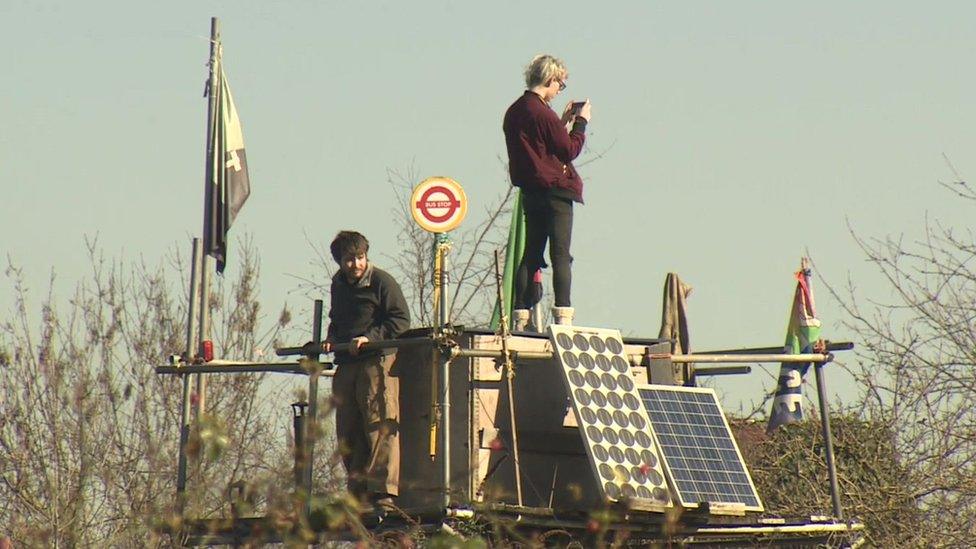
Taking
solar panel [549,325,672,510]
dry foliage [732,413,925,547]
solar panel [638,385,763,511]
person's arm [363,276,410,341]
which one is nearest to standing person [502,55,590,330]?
solar panel [549,325,672,510]

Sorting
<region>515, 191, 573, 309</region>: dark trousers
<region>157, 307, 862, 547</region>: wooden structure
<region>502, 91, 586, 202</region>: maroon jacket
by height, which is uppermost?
<region>502, 91, 586, 202</region>: maroon jacket

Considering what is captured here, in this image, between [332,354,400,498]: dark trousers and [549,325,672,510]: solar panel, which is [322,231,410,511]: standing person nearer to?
[332,354,400,498]: dark trousers

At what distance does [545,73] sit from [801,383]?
366cm

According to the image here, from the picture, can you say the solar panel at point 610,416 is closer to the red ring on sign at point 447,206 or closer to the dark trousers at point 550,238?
the dark trousers at point 550,238

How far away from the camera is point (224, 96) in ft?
64.7

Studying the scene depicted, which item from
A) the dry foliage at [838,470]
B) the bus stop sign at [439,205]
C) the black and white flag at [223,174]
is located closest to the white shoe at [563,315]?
the bus stop sign at [439,205]

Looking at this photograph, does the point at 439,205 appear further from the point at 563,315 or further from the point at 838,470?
the point at 838,470

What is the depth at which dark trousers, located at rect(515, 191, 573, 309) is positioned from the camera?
14.8m

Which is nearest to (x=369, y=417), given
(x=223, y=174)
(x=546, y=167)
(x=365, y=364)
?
(x=365, y=364)

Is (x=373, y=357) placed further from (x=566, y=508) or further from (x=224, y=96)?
(x=224, y=96)

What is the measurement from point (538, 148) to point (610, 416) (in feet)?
6.83

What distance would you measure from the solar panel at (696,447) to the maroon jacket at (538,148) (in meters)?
1.64

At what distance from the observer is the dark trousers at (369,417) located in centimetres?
1413

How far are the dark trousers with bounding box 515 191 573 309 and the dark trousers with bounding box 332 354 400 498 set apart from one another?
1386 millimetres
